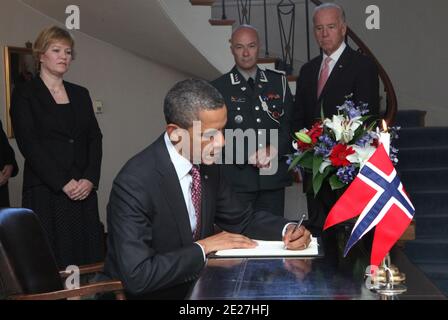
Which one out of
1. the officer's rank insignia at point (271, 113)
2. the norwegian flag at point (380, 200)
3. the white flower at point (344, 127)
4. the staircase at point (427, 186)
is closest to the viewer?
the norwegian flag at point (380, 200)

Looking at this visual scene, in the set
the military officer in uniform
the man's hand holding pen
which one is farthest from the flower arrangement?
the military officer in uniform

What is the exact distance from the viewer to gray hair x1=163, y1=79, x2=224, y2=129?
233cm

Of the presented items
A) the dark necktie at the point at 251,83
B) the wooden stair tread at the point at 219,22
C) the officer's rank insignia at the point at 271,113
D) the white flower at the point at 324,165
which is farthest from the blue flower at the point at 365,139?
the wooden stair tread at the point at 219,22

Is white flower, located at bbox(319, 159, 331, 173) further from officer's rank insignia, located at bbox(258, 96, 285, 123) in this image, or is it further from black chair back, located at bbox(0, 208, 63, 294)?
officer's rank insignia, located at bbox(258, 96, 285, 123)

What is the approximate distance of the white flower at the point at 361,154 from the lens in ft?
8.27

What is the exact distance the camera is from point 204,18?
596 centimetres

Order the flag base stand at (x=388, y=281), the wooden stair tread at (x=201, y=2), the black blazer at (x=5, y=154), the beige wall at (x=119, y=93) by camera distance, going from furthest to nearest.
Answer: the beige wall at (x=119, y=93)
the wooden stair tread at (x=201, y=2)
the black blazer at (x=5, y=154)
the flag base stand at (x=388, y=281)

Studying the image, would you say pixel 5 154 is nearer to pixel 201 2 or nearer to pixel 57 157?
pixel 57 157

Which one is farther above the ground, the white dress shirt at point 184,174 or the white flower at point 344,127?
the white flower at point 344,127

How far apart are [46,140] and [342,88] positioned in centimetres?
167

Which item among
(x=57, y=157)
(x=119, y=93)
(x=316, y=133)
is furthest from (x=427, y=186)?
(x=316, y=133)

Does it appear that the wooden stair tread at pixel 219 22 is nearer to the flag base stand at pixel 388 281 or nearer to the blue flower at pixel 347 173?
→ the blue flower at pixel 347 173

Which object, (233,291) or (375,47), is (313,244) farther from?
(375,47)
